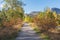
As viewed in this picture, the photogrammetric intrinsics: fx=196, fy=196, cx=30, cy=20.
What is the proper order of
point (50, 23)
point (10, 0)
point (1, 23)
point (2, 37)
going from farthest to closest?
point (10, 0)
point (50, 23)
point (1, 23)
point (2, 37)

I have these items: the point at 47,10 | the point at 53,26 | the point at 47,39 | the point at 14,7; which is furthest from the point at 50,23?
the point at 14,7

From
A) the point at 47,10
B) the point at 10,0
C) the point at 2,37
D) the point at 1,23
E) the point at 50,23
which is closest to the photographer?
the point at 2,37

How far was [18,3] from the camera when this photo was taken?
57062 mm

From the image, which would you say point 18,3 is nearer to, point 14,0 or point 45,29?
point 14,0

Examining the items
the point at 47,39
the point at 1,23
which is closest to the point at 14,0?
the point at 1,23

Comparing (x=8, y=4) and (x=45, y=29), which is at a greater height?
(x=8, y=4)

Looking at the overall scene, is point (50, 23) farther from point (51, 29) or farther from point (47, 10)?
point (47, 10)

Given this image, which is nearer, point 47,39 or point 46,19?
point 47,39

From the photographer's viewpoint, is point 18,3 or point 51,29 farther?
point 18,3

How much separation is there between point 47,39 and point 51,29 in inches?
341

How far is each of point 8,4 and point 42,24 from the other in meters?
29.8

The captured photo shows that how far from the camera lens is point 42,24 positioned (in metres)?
26.4

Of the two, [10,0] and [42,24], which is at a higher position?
[10,0]

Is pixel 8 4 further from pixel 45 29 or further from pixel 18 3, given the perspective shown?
pixel 45 29
